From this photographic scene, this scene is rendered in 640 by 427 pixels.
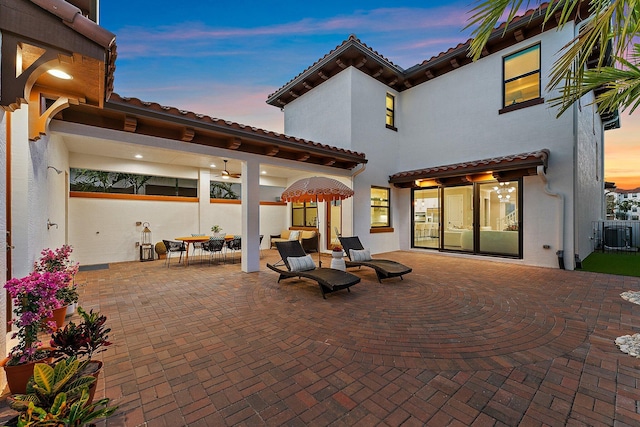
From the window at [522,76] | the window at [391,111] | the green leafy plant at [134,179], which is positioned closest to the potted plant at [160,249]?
the green leafy plant at [134,179]

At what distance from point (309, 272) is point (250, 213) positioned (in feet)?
8.58

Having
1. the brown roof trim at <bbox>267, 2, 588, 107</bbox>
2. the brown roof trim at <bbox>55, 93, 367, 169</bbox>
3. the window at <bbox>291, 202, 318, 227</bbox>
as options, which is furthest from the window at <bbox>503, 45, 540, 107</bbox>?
the window at <bbox>291, 202, 318, 227</bbox>

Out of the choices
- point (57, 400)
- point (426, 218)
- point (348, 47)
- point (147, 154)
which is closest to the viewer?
point (57, 400)

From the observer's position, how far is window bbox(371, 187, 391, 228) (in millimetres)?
10430

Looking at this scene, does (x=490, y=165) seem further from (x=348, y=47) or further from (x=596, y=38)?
(x=596, y=38)

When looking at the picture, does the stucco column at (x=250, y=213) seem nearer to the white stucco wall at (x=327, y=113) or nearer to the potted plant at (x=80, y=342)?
the white stucco wall at (x=327, y=113)

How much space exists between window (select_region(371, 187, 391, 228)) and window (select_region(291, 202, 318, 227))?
8.26ft

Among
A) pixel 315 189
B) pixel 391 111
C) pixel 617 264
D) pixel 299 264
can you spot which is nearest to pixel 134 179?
pixel 315 189

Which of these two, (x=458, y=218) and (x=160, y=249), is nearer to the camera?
(x=160, y=249)

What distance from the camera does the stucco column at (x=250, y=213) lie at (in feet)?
23.6

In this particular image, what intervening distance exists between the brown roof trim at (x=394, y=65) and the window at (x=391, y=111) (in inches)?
18.7

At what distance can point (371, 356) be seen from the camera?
3000mm

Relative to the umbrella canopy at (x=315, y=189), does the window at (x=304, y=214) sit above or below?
below

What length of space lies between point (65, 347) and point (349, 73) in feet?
33.3
